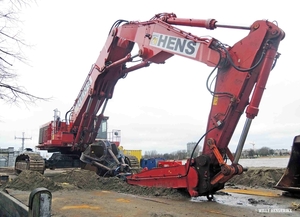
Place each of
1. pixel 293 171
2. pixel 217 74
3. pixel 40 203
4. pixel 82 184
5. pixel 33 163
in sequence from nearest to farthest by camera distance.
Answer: pixel 40 203 → pixel 217 74 → pixel 293 171 → pixel 82 184 → pixel 33 163

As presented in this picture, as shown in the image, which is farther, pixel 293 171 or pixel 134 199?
pixel 293 171

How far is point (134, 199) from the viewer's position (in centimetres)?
750

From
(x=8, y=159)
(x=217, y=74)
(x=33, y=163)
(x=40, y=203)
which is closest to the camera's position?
(x=40, y=203)

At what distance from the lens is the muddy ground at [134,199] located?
19.7 ft

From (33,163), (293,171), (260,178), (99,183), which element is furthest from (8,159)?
(293,171)

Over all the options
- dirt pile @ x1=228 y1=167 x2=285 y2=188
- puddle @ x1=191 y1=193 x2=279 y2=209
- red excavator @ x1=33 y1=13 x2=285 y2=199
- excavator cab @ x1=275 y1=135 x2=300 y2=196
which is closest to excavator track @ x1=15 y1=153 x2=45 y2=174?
red excavator @ x1=33 y1=13 x2=285 y2=199

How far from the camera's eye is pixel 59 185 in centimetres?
917

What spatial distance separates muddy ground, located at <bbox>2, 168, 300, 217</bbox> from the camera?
19.7ft

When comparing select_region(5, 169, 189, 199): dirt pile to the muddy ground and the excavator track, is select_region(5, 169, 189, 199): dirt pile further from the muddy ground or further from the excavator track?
the excavator track

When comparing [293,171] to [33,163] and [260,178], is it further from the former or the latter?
[33,163]

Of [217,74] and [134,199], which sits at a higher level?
[217,74]

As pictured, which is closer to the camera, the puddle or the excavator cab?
the puddle

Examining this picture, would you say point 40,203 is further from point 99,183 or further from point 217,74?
point 99,183

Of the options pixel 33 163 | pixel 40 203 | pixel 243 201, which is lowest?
pixel 243 201
